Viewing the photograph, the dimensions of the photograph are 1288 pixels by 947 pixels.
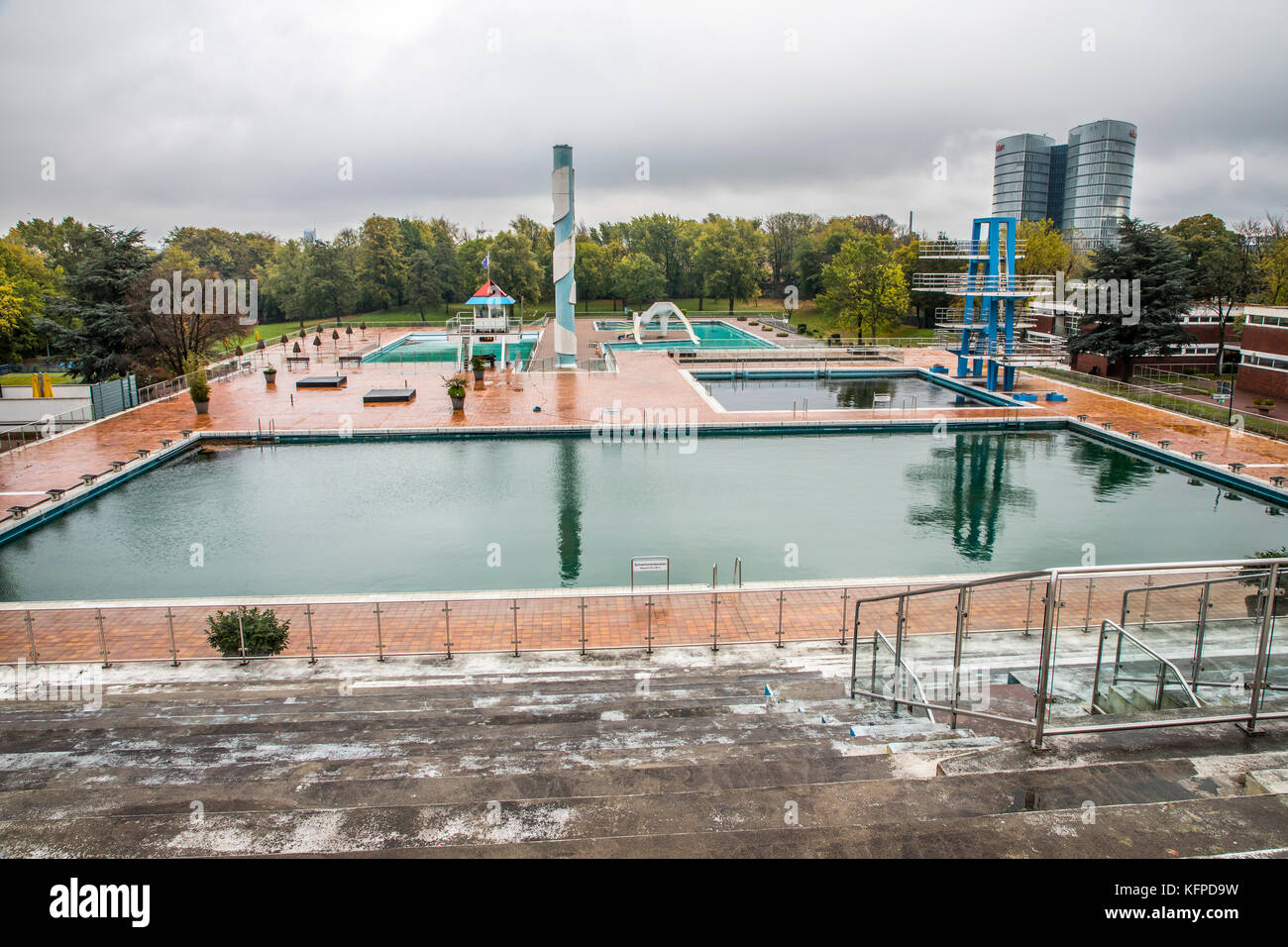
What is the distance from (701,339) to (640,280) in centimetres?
1605

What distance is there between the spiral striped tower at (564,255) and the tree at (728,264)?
33151 mm

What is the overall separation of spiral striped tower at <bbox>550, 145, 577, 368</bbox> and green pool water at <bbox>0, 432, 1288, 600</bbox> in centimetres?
1435

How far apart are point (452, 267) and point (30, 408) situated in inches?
1883

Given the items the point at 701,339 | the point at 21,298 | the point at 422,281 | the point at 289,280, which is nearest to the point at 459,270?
the point at 422,281

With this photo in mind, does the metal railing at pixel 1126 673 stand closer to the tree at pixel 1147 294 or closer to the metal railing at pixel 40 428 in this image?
the metal railing at pixel 40 428

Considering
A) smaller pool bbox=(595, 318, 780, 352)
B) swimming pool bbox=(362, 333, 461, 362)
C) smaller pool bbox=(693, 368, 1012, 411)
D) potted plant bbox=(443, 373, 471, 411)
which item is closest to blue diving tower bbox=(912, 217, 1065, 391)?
smaller pool bbox=(693, 368, 1012, 411)

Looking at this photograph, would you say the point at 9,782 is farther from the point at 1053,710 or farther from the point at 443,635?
the point at 1053,710

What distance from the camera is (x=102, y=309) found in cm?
3394

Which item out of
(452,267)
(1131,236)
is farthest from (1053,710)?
(452,267)

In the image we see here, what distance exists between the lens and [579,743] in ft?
22.1

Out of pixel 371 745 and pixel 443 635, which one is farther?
pixel 443 635

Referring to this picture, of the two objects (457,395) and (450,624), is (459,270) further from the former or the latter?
(450,624)

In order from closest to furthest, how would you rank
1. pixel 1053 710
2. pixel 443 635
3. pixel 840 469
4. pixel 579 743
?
1. pixel 1053 710
2. pixel 579 743
3. pixel 443 635
4. pixel 840 469

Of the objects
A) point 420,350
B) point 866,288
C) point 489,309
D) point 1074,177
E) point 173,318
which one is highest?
point 1074,177
